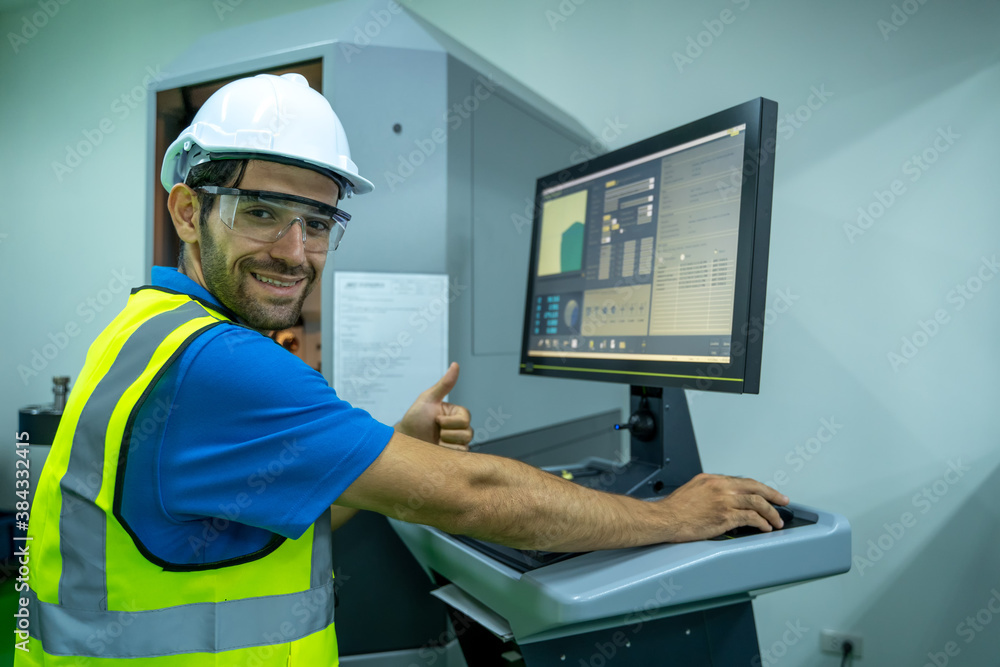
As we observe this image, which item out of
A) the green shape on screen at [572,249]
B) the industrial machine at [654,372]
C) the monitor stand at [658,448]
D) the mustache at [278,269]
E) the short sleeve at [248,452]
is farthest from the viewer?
the green shape on screen at [572,249]

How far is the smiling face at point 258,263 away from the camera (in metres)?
0.83

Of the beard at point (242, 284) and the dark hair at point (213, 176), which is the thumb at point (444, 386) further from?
the dark hair at point (213, 176)

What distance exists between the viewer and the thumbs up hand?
1074mm

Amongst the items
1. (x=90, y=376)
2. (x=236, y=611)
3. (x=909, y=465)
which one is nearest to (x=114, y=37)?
(x=90, y=376)

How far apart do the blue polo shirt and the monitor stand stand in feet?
1.78

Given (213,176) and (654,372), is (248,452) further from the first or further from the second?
(654,372)

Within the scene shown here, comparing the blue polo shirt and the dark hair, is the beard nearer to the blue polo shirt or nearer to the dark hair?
the dark hair

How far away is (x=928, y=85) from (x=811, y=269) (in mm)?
548

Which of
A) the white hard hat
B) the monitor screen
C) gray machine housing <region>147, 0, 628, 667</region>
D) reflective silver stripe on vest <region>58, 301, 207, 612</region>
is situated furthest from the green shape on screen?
reflective silver stripe on vest <region>58, 301, 207, 612</region>

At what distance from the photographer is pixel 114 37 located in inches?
117

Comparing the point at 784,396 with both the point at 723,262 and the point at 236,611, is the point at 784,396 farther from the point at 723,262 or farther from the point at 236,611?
the point at 236,611

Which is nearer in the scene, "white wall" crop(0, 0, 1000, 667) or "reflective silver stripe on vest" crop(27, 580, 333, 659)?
"reflective silver stripe on vest" crop(27, 580, 333, 659)

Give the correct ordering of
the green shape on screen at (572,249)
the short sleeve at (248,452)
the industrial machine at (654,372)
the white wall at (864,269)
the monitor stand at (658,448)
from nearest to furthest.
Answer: the short sleeve at (248,452), the industrial machine at (654,372), the monitor stand at (658,448), the green shape on screen at (572,249), the white wall at (864,269)

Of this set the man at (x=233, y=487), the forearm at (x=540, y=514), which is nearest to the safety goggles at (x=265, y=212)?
the man at (x=233, y=487)
